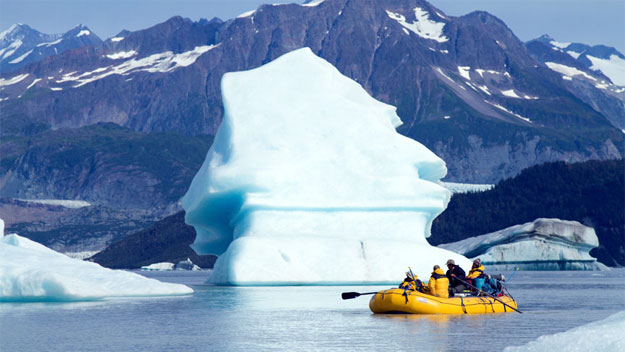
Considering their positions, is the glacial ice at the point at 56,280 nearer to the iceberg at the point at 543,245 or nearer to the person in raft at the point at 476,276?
the person in raft at the point at 476,276

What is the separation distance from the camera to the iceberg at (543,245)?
101875 mm

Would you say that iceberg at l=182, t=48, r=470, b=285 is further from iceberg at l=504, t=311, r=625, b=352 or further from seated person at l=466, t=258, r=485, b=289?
iceberg at l=504, t=311, r=625, b=352

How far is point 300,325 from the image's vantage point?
2734 cm

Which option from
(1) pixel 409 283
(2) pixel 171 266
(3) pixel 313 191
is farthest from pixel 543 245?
(2) pixel 171 266

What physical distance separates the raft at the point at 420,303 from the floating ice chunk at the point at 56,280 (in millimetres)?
10586

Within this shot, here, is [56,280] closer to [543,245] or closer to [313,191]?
[313,191]

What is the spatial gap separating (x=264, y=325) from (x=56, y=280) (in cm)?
886

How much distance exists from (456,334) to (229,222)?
98.3 feet

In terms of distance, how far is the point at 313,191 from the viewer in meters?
47.8

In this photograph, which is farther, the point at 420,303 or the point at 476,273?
the point at 476,273

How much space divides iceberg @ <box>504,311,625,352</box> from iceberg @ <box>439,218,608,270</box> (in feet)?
284

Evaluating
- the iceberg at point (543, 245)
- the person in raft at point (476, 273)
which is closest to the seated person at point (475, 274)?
the person in raft at point (476, 273)

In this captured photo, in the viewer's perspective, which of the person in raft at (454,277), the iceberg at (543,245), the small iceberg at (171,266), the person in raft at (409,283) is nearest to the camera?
the person in raft at (409,283)

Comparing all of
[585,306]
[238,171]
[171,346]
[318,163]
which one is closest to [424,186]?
[318,163]
